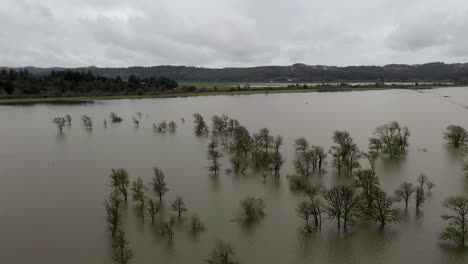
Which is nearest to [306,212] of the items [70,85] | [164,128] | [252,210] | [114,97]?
[252,210]

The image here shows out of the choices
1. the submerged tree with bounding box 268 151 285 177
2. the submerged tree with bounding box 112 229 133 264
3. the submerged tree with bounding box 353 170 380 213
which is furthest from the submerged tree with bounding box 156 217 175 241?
the submerged tree with bounding box 268 151 285 177

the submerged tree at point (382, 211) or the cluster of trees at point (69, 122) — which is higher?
the cluster of trees at point (69, 122)

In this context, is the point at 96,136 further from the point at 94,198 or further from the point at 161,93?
the point at 161,93

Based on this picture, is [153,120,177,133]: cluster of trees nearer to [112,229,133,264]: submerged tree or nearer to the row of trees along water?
the row of trees along water

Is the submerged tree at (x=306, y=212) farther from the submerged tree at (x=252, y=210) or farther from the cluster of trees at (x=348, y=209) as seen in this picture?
the submerged tree at (x=252, y=210)

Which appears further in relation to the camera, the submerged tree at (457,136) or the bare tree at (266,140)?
the submerged tree at (457,136)

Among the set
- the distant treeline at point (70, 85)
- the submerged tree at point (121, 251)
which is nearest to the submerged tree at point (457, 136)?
the submerged tree at point (121, 251)

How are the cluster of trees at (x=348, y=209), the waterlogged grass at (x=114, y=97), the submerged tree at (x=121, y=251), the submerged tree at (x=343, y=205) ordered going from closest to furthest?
the submerged tree at (x=121, y=251) < the submerged tree at (x=343, y=205) < the cluster of trees at (x=348, y=209) < the waterlogged grass at (x=114, y=97)
